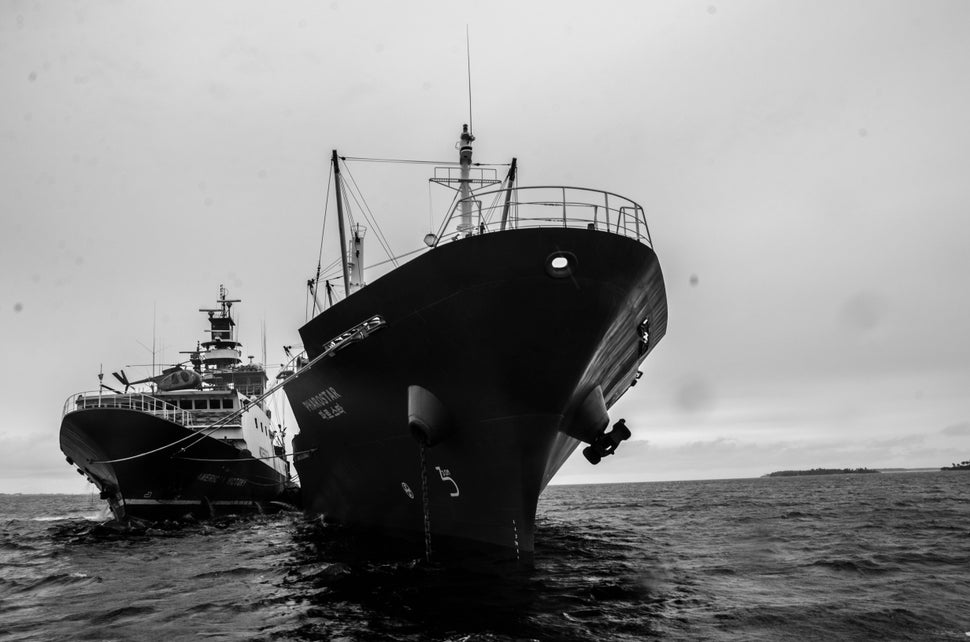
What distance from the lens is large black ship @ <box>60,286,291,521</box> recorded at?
22.0 meters

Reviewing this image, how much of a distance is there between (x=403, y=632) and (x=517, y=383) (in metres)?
4.75

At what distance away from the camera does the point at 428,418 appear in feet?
39.3

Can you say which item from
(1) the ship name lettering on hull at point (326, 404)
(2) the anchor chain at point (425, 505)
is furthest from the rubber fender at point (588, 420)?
(1) the ship name lettering on hull at point (326, 404)

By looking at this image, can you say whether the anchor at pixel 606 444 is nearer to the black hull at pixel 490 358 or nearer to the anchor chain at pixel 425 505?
the black hull at pixel 490 358

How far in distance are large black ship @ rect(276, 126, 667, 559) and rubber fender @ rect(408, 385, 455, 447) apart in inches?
0.9

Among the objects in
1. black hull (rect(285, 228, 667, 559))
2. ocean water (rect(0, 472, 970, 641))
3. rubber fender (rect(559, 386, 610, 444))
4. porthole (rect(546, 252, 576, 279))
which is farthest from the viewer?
rubber fender (rect(559, 386, 610, 444))

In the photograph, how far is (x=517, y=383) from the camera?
11719 mm

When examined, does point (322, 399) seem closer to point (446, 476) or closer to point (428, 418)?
point (446, 476)

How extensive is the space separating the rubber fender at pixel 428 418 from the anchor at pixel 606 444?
318 cm

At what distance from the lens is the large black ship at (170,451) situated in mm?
22047

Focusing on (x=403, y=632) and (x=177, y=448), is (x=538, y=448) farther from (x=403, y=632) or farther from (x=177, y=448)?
(x=177, y=448)

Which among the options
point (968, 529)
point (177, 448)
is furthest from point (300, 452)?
point (968, 529)

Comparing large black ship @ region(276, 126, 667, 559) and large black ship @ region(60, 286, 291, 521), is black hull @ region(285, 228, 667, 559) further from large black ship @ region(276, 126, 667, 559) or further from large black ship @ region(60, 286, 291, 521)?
large black ship @ region(60, 286, 291, 521)

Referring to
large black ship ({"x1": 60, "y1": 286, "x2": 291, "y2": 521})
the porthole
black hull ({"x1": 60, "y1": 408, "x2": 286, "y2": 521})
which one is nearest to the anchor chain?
the porthole
